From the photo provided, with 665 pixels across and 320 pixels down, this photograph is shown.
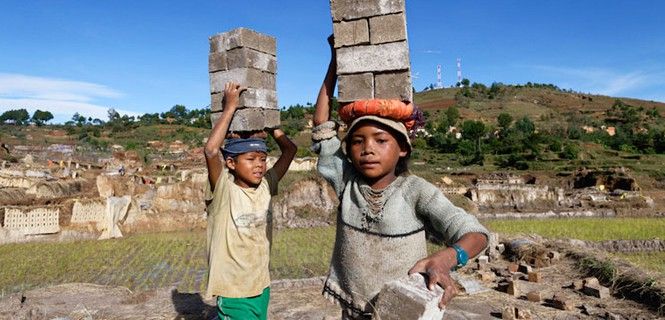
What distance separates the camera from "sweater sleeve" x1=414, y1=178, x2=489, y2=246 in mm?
2195

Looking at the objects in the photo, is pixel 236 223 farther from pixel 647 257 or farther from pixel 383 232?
pixel 647 257

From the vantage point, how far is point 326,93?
297 centimetres

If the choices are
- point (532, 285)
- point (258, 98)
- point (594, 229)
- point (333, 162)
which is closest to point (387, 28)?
point (333, 162)

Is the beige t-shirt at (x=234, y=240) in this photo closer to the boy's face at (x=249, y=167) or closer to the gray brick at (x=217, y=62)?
the boy's face at (x=249, y=167)

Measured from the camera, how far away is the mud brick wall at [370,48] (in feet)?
9.89

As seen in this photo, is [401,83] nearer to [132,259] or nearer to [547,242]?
[547,242]

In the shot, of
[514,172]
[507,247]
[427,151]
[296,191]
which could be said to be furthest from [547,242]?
[427,151]

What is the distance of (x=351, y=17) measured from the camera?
123 inches

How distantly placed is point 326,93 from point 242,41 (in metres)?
2.34

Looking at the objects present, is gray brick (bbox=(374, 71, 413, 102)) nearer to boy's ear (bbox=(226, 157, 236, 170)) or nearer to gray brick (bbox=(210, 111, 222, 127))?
boy's ear (bbox=(226, 157, 236, 170))

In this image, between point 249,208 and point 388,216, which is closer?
point 388,216

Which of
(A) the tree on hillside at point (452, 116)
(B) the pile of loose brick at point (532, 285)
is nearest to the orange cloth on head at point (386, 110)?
(B) the pile of loose brick at point (532, 285)

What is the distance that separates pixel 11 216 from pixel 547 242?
Result: 19235 millimetres

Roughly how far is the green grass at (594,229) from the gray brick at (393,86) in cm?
1529
